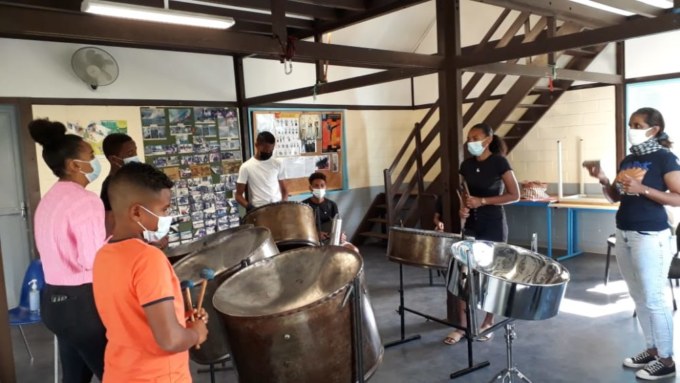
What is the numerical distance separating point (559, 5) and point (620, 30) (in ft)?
3.85

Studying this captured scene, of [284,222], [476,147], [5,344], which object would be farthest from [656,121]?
[5,344]

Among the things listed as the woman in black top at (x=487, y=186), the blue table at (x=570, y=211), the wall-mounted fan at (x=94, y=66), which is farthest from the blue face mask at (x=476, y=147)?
the wall-mounted fan at (x=94, y=66)

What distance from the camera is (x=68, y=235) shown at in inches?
65.4

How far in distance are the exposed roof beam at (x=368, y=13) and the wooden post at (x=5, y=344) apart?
296 centimetres

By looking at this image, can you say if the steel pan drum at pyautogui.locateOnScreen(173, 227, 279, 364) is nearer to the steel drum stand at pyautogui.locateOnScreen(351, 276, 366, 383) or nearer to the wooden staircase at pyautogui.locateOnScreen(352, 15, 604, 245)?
the steel drum stand at pyautogui.locateOnScreen(351, 276, 366, 383)

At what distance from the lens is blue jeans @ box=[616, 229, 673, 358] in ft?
7.43

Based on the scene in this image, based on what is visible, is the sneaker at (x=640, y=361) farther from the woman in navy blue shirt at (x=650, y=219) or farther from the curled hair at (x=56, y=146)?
the curled hair at (x=56, y=146)

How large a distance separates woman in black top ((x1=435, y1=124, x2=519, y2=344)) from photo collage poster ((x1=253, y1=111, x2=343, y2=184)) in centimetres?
273

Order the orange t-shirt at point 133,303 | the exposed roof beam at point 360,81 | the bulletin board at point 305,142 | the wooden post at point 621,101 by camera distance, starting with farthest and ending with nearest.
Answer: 1. the bulletin board at point 305,142
2. the wooden post at point 621,101
3. the exposed roof beam at point 360,81
4. the orange t-shirt at point 133,303

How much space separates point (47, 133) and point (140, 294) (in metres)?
1.03

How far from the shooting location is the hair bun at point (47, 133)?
1790 mm

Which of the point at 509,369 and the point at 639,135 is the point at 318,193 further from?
the point at 639,135

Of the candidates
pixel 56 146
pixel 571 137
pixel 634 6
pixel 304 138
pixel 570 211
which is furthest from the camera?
pixel 304 138

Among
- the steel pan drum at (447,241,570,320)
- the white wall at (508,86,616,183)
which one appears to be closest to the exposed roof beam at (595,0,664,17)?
the white wall at (508,86,616,183)
